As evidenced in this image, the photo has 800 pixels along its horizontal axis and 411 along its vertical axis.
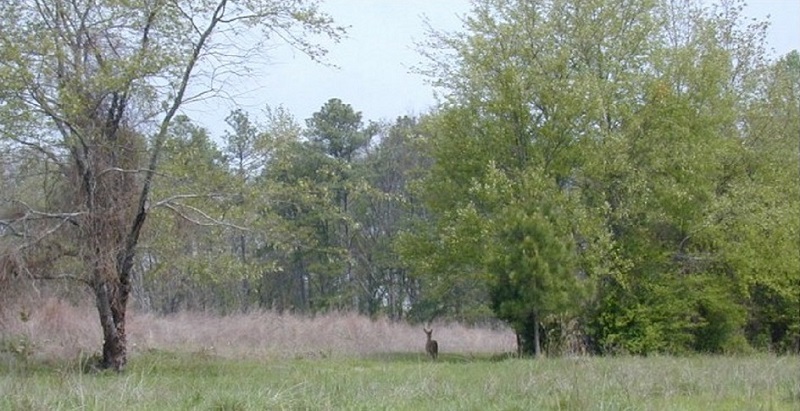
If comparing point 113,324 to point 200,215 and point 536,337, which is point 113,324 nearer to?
point 200,215

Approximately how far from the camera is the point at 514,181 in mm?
26719

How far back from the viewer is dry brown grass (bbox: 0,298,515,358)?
2280 cm

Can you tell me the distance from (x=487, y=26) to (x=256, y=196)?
1136 cm

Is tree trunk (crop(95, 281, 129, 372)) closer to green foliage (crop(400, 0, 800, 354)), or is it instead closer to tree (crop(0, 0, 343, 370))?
tree (crop(0, 0, 343, 370))

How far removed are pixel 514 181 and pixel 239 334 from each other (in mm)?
10580

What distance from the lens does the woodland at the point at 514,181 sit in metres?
18.6

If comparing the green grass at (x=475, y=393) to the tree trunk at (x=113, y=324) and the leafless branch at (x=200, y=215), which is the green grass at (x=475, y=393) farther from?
the leafless branch at (x=200, y=215)

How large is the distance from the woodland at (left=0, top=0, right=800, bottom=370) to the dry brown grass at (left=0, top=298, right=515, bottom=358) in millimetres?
1465

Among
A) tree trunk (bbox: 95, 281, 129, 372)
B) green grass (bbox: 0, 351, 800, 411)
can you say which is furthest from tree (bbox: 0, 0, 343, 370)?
green grass (bbox: 0, 351, 800, 411)

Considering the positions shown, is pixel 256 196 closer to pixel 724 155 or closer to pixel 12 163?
pixel 12 163

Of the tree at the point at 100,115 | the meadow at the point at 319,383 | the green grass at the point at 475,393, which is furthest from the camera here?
the tree at the point at 100,115

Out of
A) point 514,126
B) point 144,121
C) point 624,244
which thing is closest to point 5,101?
point 144,121

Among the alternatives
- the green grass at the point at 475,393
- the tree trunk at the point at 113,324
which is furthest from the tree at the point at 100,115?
the green grass at the point at 475,393

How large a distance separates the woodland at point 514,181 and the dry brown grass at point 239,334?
1.46 meters
